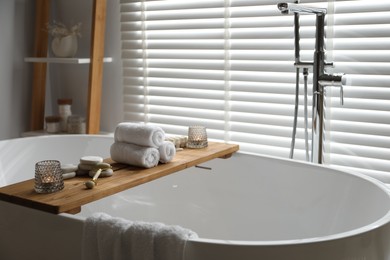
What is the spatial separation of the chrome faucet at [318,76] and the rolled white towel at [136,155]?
0.66 m

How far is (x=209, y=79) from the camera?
2746mm

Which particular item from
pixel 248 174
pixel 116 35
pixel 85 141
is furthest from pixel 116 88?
pixel 248 174

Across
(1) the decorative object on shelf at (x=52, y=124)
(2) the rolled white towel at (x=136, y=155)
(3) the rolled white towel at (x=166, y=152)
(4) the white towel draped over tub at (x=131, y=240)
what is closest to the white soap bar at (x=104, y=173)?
(2) the rolled white towel at (x=136, y=155)

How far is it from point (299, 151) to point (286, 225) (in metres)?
0.47

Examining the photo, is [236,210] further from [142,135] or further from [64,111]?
[64,111]

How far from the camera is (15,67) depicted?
321cm

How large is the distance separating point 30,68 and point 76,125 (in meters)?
0.57

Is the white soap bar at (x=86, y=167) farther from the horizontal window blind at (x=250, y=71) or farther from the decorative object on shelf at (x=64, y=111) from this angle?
the decorative object on shelf at (x=64, y=111)

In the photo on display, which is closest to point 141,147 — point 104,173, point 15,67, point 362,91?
point 104,173

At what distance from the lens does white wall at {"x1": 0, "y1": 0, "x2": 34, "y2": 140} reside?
10.3 ft

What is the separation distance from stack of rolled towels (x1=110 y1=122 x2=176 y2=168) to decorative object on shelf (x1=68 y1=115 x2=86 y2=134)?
3.15 feet

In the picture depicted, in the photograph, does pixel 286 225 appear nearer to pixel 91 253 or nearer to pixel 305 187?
pixel 305 187

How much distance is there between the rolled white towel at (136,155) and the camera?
2.05 meters

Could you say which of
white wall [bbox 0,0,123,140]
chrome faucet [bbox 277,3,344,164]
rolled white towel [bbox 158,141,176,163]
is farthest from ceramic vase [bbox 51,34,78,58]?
chrome faucet [bbox 277,3,344,164]
